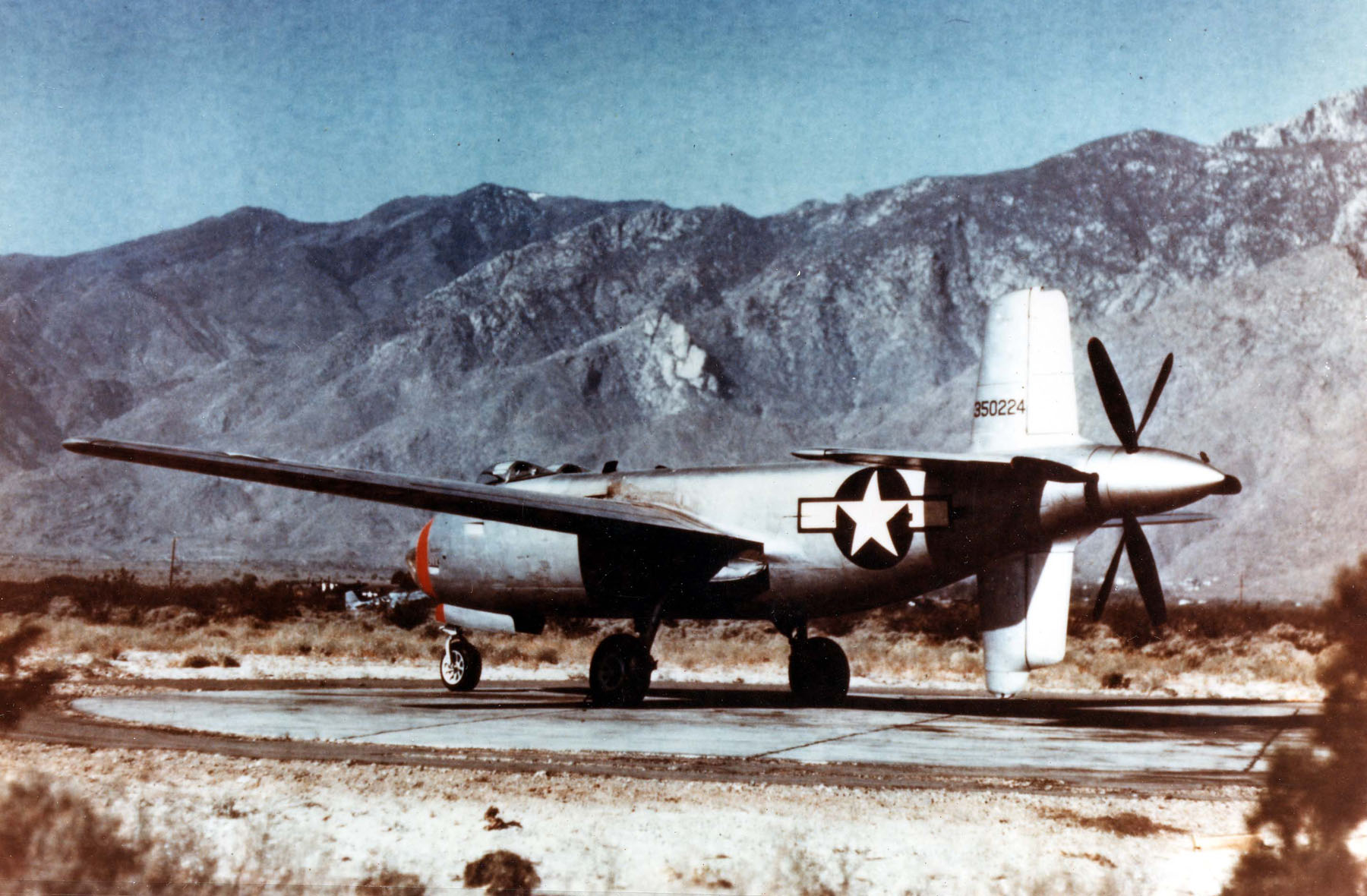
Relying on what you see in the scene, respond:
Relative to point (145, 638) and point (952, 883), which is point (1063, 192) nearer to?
point (145, 638)

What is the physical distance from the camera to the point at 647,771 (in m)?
12.3

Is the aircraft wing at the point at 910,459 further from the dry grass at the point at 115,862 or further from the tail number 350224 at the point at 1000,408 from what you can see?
the dry grass at the point at 115,862

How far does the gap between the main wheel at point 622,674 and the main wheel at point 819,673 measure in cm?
270

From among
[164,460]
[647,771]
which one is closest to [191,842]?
[647,771]

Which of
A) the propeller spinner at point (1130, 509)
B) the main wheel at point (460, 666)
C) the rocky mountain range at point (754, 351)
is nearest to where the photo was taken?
the propeller spinner at point (1130, 509)

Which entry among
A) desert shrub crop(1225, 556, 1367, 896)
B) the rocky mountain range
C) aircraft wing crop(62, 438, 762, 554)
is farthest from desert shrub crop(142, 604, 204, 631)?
the rocky mountain range

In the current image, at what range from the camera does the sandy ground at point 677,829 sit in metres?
8.49

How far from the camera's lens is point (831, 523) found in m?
18.0

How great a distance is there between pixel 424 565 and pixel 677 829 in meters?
14.3

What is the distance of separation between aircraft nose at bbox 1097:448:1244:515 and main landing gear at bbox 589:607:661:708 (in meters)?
7.54

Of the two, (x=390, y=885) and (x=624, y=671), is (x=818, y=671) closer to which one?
(x=624, y=671)

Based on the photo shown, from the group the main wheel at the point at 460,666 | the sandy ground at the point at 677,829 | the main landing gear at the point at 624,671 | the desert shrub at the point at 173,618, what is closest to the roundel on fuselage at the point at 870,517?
the main landing gear at the point at 624,671

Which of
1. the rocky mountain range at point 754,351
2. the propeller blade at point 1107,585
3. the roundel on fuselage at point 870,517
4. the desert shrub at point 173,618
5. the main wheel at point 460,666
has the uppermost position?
the rocky mountain range at point 754,351

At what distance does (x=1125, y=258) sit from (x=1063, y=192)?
13.8 meters
